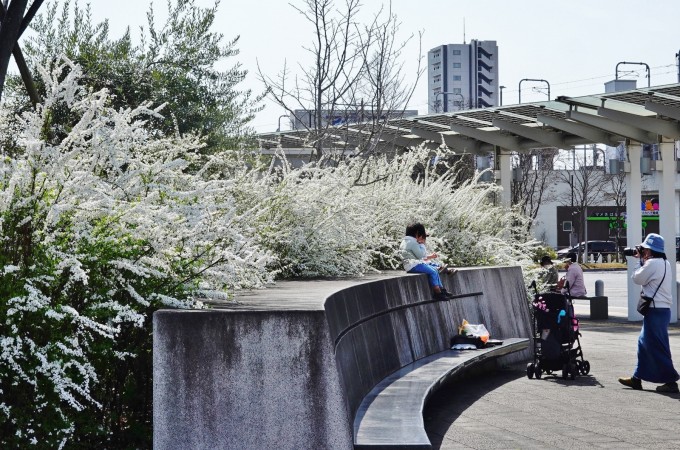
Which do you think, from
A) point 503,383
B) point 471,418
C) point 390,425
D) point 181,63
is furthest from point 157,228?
point 181,63

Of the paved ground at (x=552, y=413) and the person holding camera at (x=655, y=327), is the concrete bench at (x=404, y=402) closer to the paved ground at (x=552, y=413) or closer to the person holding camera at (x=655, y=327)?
the paved ground at (x=552, y=413)

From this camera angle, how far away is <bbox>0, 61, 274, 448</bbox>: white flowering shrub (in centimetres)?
471

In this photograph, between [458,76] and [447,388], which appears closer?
[447,388]

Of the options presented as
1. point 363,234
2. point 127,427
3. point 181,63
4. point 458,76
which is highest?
point 458,76

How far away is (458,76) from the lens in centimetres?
15888

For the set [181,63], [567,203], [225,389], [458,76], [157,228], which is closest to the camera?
[225,389]

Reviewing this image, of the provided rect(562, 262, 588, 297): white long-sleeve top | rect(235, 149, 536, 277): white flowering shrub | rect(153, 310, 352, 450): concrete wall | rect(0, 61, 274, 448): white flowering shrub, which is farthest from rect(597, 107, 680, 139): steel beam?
rect(153, 310, 352, 450): concrete wall

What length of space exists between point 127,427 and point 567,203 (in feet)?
215

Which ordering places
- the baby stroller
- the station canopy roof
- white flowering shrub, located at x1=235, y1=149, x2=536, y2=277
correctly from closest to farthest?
white flowering shrub, located at x1=235, y1=149, x2=536, y2=277
the baby stroller
the station canopy roof

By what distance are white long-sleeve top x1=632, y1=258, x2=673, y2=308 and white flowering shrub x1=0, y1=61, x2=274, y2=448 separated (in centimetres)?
591

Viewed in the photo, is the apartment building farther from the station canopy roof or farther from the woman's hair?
the woman's hair

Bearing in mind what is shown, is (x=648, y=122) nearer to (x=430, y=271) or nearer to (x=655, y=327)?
(x=655, y=327)

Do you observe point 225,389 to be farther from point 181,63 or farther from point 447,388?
point 181,63

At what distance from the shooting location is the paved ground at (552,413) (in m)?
7.23
